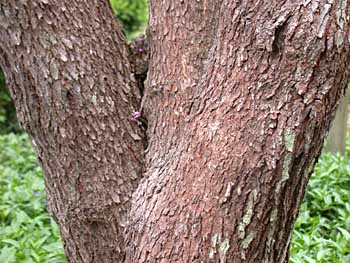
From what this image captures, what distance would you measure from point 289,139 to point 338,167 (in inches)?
135

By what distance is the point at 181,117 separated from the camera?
2.06 meters

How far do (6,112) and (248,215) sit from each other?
8.39 metres

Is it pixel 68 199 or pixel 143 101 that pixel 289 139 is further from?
pixel 68 199

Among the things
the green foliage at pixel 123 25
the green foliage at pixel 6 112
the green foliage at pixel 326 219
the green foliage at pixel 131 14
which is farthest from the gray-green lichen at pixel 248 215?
the green foliage at pixel 131 14

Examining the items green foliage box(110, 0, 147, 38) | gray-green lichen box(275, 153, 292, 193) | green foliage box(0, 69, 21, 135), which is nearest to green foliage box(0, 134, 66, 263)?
gray-green lichen box(275, 153, 292, 193)

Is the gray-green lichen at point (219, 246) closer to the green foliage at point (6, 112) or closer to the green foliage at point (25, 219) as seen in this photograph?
the green foliage at point (25, 219)

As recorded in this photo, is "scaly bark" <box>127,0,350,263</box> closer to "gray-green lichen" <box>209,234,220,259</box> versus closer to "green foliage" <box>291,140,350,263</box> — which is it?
"gray-green lichen" <box>209,234,220,259</box>

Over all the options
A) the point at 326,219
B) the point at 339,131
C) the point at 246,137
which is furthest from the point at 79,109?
the point at 339,131

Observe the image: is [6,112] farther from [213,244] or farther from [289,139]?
[289,139]

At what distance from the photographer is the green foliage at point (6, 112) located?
941 centimetres

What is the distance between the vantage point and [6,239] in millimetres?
3678

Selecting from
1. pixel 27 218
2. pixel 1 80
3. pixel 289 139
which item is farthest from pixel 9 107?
pixel 289 139

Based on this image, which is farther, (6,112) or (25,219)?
(6,112)

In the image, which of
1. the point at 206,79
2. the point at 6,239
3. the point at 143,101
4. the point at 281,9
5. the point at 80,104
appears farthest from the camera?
the point at 6,239
